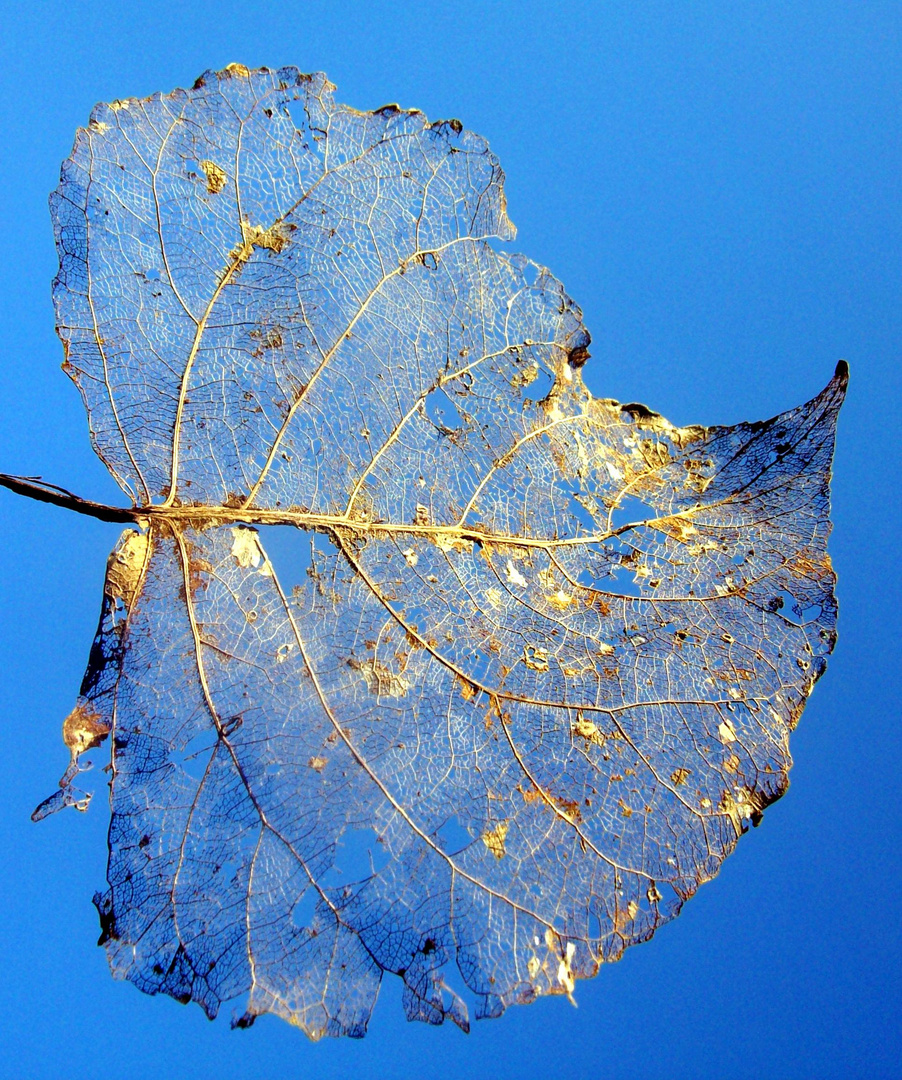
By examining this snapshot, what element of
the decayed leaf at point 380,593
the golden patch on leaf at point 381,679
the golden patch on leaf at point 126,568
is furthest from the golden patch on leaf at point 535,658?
the golden patch on leaf at point 126,568

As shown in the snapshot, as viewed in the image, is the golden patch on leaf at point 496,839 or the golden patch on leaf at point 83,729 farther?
the golden patch on leaf at point 496,839

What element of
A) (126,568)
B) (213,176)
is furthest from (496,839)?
(213,176)

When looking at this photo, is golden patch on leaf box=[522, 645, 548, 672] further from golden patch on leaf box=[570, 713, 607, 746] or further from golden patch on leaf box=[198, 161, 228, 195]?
golden patch on leaf box=[198, 161, 228, 195]

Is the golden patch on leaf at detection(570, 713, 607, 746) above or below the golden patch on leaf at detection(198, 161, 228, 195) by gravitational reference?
below

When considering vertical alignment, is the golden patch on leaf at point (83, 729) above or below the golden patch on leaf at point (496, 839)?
above

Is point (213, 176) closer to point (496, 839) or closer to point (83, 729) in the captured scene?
point (83, 729)

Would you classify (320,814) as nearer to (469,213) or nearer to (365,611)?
(365,611)

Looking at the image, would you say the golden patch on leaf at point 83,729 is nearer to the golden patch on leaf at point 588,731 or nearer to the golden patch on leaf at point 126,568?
the golden patch on leaf at point 126,568

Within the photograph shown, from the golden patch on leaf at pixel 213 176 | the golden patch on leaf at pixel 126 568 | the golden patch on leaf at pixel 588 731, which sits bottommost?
the golden patch on leaf at pixel 588 731

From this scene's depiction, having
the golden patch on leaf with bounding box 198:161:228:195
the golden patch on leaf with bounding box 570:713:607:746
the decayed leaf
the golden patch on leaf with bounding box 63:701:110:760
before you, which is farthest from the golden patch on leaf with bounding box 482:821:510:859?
the golden patch on leaf with bounding box 198:161:228:195
